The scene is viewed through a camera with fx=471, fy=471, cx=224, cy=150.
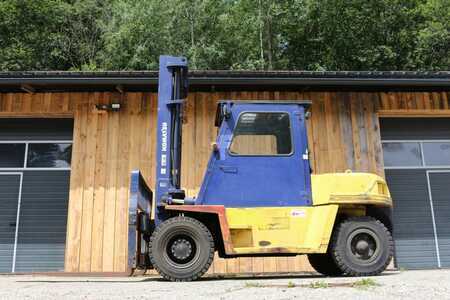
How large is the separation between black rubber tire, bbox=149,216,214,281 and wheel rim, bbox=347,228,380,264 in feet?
7.13

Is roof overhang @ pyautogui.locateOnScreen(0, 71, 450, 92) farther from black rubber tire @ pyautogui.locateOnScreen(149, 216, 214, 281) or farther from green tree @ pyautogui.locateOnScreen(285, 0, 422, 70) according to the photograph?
green tree @ pyautogui.locateOnScreen(285, 0, 422, 70)

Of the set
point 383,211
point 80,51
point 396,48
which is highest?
point 80,51

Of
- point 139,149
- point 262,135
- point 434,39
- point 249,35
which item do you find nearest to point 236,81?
point 139,149

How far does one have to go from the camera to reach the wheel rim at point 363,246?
7.09m

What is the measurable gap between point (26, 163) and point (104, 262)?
328cm

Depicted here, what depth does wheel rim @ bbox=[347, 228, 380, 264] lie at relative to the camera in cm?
709

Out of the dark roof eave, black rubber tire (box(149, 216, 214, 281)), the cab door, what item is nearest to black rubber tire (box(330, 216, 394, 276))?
the cab door

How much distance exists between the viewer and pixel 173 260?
261 inches

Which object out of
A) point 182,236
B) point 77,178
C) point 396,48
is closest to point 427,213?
point 182,236

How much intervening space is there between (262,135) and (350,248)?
7.12 ft

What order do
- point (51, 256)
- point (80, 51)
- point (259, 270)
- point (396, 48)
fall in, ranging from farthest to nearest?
point (80, 51) < point (396, 48) < point (51, 256) < point (259, 270)

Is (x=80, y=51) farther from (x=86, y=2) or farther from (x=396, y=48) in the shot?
(x=396, y=48)

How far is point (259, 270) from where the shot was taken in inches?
406

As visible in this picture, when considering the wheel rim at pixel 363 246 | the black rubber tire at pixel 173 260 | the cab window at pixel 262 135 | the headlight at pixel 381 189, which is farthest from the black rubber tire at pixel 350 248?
the black rubber tire at pixel 173 260
